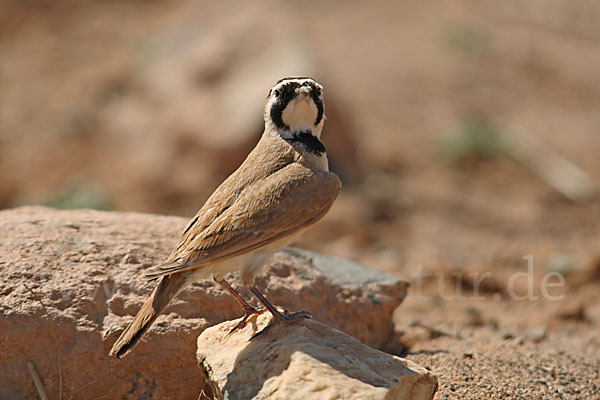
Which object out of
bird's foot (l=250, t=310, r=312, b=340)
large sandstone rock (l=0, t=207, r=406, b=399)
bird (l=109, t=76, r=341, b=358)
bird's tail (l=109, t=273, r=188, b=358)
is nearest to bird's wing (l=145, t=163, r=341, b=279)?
bird (l=109, t=76, r=341, b=358)

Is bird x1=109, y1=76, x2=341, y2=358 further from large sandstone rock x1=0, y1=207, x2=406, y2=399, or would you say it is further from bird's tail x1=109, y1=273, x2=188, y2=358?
large sandstone rock x1=0, y1=207, x2=406, y2=399

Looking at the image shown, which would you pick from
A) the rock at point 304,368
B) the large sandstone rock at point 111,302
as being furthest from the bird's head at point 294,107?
the rock at point 304,368

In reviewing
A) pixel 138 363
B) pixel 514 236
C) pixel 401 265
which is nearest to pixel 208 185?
pixel 401 265

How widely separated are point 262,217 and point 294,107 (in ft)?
2.77

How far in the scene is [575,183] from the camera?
37.2 feet

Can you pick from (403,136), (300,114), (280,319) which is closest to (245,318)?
(280,319)

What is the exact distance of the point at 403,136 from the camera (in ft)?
43.0

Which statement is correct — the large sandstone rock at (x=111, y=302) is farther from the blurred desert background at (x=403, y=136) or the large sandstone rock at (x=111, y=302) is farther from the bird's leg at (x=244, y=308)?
the blurred desert background at (x=403, y=136)

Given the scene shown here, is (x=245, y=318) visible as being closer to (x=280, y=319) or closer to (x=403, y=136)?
(x=280, y=319)

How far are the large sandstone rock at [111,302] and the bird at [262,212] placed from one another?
1.57ft

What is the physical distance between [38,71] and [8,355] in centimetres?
1339

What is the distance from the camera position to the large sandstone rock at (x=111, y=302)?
15.0ft

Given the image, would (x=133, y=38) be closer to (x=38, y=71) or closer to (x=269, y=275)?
(x=38, y=71)

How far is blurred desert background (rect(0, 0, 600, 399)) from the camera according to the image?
286 inches
